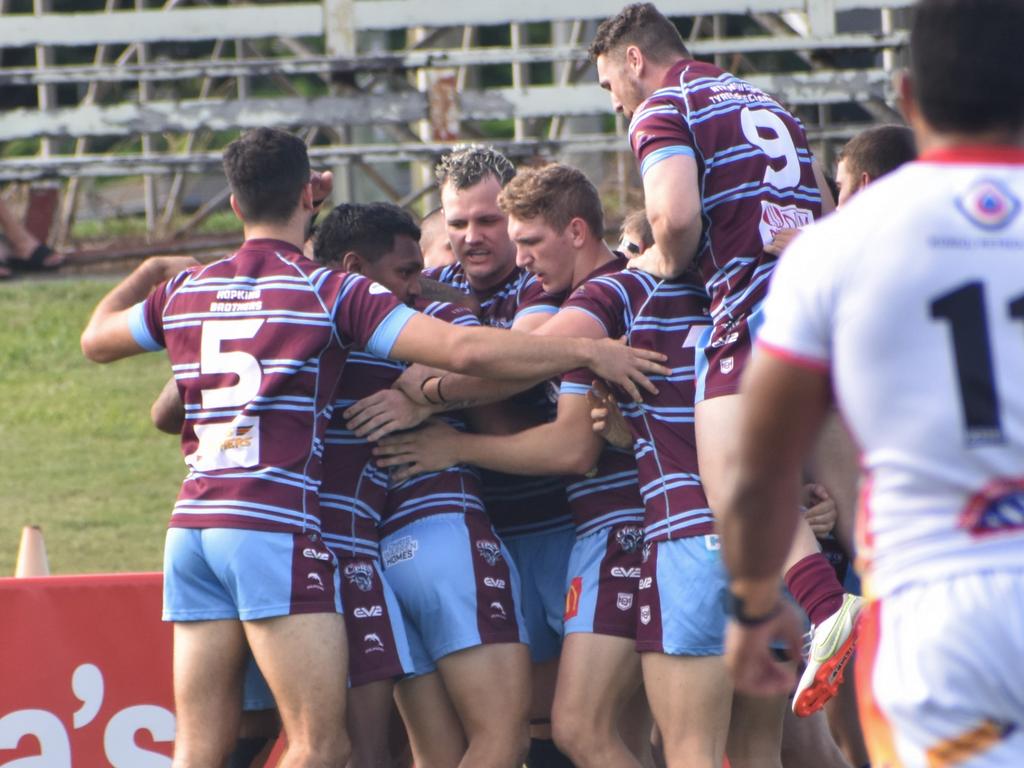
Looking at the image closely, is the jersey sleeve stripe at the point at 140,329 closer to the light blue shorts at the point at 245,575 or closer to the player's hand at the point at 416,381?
the light blue shorts at the point at 245,575

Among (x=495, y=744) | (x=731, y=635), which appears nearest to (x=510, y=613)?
(x=495, y=744)

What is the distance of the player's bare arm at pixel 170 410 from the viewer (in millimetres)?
5137

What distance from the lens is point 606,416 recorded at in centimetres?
484

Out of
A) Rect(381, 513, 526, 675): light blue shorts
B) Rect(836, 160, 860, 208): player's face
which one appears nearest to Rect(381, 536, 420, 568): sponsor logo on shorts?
Rect(381, 513, 526, 675): light blue shorts

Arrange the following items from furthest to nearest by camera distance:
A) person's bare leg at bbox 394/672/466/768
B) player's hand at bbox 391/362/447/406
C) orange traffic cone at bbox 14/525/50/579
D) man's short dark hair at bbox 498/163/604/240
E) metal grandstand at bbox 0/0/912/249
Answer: metal grandstand at bbox 0/0/912/249 → orange traffic cone at bbox 14/525/50/579 → man's short dark hair at bbox 498/163/604/240 → person's bare leg at bbox 394/672/466/768 → player's hand at bbox 391/362/447/406

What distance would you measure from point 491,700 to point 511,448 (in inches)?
30.2

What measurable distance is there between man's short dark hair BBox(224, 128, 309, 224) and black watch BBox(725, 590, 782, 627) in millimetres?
2483

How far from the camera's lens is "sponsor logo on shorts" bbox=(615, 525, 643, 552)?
498 centimetres

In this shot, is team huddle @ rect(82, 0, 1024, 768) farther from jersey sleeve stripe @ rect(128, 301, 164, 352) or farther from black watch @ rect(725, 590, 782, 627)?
black watch @ rect(725, 590, 782, 627)

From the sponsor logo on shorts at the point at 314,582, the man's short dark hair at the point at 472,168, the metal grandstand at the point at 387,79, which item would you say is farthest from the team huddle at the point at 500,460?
the metal grandstand at the point at 387,79

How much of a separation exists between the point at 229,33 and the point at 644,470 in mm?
10762

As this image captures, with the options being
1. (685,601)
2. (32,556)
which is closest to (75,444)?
(32,556)

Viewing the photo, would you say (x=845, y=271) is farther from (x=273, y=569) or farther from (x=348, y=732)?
(x=348, y=732)

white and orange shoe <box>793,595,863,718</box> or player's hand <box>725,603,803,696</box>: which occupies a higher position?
player's hand <box>725,603,803,696</box>
